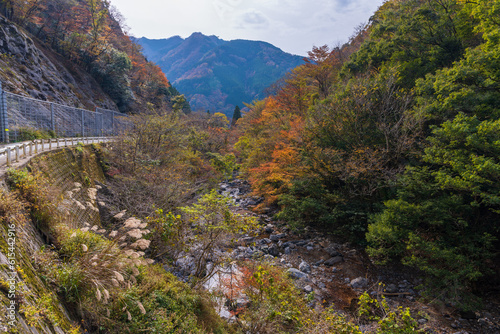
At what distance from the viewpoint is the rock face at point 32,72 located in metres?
17.4

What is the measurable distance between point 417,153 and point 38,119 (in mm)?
18299

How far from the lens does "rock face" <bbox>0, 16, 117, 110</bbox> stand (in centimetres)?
1740

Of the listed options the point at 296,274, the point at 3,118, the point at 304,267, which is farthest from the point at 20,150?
the point at 304,267

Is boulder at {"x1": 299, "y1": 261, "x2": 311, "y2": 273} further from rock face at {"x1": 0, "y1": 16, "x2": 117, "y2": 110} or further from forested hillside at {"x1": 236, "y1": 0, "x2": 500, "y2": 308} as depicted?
rock face at {"x1": 0, "y1": 16, "x2": 117, "y2": 110}

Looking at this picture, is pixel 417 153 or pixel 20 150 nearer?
pixel 20 150

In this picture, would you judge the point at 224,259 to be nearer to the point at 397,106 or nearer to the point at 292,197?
the point at 292,197

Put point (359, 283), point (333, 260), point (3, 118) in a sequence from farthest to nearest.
Result: point (333, 260) → point (3, 118) → point (359, 283)

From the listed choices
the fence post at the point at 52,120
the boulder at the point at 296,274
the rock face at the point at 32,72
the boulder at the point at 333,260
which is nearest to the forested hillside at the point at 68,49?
the rock face at the point at 32,72

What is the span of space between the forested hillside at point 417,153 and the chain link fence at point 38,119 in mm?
12808

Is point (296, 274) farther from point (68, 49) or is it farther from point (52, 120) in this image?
point (68, 49)

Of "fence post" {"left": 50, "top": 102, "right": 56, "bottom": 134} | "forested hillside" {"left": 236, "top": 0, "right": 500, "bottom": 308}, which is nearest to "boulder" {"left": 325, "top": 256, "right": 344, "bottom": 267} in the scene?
"forested hillside" {"left": 236, "top": 0, "right": 500, "bottom": 308}

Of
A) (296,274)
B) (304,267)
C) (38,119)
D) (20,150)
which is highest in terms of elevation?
(38,119)

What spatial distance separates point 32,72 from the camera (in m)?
20.5

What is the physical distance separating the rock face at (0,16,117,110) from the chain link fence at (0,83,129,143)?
4150 millimetres
